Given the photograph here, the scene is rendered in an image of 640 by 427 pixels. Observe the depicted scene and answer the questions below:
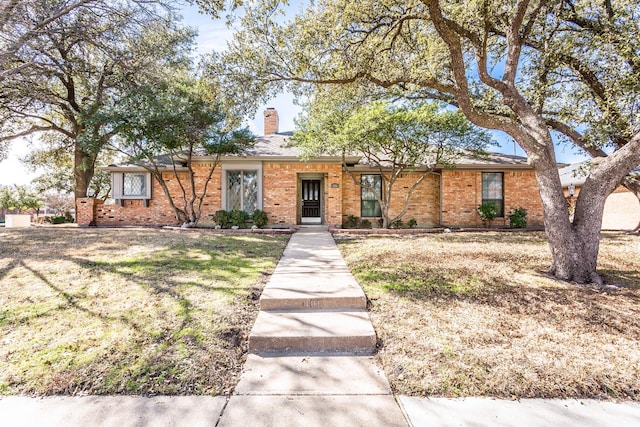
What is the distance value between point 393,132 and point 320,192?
4.60 meters

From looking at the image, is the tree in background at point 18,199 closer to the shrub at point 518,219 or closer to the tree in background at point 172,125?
the tree in background at point 172,125

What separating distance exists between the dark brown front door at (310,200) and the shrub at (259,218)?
2.35 m

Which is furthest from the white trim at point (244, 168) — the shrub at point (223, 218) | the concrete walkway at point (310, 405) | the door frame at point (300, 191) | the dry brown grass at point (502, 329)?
the concrete walkway at point (310, 405)

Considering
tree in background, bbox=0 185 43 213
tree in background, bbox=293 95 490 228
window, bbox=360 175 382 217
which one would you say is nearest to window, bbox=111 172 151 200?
tree in background, bbox=293 95 490 228

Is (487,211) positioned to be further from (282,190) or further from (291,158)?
(282,190)

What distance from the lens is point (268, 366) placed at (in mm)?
2645

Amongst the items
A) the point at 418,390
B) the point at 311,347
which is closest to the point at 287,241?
the point at 311,347

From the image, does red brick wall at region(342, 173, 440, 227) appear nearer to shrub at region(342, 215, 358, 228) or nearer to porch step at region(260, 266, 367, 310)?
shrub at region(342, 215, 358, 228)

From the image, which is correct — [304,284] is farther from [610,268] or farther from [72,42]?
[72,42]

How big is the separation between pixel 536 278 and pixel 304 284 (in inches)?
141

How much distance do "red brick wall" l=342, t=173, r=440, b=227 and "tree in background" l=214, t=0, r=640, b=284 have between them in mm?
4836

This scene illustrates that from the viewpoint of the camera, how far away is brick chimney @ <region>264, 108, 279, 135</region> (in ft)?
50.9

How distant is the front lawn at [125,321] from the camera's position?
7.95ft

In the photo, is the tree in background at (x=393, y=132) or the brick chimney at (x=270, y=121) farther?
the brick chimney at (x=270, y=121)
